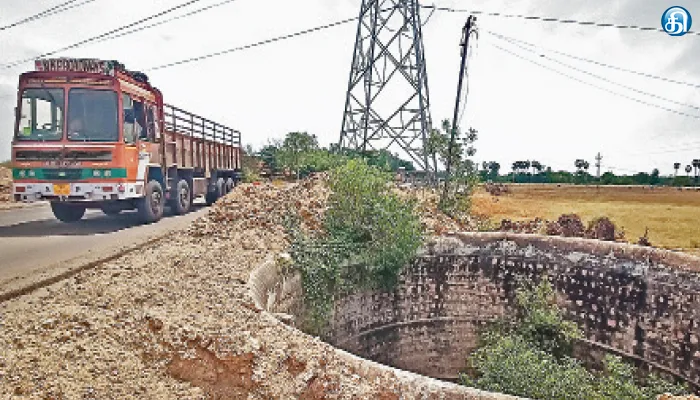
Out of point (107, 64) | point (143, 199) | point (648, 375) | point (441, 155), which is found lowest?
point (648, 375)

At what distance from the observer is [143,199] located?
10961mm

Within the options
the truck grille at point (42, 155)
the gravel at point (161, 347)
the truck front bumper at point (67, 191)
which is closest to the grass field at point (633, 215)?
the truck front bumper at point (67, 191)

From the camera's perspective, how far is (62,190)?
9594 mm

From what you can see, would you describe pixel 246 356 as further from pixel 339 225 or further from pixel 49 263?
pixel 339 225

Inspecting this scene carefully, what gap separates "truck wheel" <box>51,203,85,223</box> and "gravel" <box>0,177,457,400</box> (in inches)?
237

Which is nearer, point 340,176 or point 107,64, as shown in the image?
point 340,176

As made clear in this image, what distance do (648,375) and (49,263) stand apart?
9.81m

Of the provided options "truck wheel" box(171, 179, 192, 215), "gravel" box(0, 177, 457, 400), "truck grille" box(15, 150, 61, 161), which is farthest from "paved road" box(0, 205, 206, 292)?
"truck grille" box(15, 150, 61, 161)

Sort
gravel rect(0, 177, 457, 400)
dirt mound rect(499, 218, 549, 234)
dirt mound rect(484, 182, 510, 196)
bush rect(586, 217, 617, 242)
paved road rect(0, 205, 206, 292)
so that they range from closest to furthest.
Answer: gravel rect(0, 177, 457, 400)
paved road rect(0, 205, 206, 292)
bush rect(586, 217, 617, 242)
dirt mound rect(499, 218, 549, 234)
dirt mound rect(484, 182, 510, 196)

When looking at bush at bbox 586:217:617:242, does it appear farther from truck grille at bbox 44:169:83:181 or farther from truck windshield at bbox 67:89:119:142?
truck grille at bbox 44:169:83:181

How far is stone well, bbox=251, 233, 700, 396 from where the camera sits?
8.41m

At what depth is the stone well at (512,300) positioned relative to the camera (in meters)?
8.41

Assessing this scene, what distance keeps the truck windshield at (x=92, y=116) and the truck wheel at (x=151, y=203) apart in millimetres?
1642

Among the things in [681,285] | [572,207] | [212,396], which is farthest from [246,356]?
[572,207]
